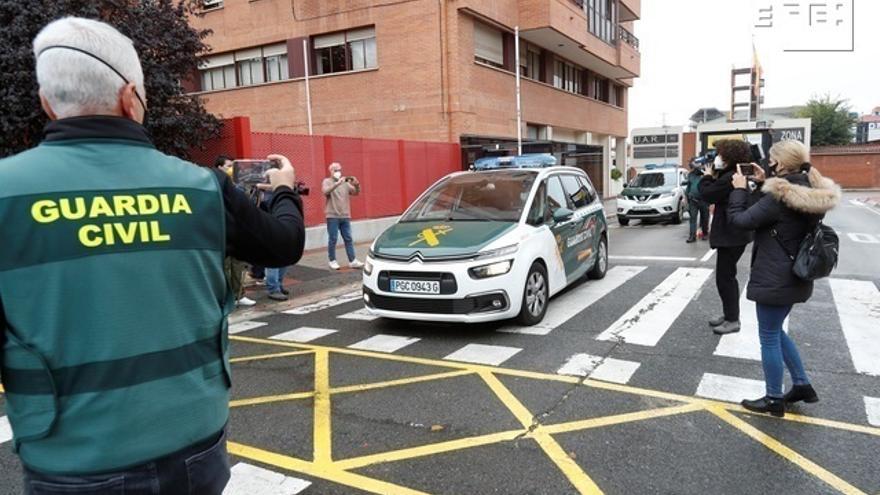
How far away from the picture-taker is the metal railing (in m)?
30.6

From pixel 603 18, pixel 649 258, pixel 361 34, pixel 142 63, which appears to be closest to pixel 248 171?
pixel 142 63

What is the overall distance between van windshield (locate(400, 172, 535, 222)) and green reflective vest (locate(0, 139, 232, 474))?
5338 millimetres

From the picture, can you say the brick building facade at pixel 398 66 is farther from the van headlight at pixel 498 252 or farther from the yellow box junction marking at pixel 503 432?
the yellow box junction marking at pixel 503 432

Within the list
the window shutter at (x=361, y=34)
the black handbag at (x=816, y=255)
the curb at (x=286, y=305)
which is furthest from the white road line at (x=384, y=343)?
the window shutter at (x=361, y=34)

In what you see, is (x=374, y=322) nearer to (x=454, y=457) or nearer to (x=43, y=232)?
(x=454, y=457)

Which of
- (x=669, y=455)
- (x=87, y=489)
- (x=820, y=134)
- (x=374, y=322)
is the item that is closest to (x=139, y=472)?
(x=87, y=489)

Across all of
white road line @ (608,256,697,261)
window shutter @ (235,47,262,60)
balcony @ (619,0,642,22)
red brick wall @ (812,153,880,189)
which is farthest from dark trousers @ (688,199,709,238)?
red brick wall @ (812,153,880,189)

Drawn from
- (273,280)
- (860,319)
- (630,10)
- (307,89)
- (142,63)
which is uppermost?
(630,10)

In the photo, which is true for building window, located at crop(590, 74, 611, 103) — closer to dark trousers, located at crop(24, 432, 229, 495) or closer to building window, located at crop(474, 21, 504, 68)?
building window, located at crop(474, 21, 504, 68)

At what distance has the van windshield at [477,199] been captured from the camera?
6.89m

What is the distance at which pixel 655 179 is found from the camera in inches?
765

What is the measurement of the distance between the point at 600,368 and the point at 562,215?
2.52 metres

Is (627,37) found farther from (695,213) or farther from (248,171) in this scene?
(248,171)

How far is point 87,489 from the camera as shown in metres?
1.44
